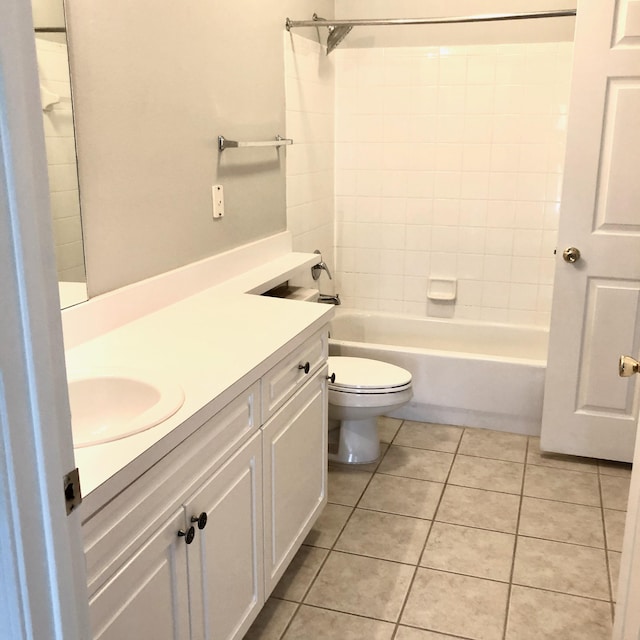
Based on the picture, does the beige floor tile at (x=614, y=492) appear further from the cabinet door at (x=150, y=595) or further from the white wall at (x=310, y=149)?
the cabinet door at (x=150, y=595)

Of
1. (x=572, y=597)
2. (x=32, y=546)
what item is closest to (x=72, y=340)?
(x=32, y=546)

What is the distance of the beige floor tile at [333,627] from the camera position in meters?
2.03

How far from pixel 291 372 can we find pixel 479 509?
1149mm

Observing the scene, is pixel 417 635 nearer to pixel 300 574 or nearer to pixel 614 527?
pixel 300 574

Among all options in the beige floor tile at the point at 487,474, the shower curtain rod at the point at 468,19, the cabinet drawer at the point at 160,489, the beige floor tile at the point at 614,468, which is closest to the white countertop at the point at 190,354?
the cabinet drawer at the point at 160,489

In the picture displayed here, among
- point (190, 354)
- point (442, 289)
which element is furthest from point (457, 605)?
point (442, 289)

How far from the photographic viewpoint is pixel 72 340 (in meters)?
1.87

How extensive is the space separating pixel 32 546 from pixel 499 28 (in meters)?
3.43

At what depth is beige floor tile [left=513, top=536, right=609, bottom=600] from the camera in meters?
2.25

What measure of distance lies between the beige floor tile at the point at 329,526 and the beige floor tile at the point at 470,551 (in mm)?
322

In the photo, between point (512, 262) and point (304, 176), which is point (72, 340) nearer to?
point (304, 176)

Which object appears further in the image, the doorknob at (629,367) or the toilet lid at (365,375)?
the toilet lid at (365,375)

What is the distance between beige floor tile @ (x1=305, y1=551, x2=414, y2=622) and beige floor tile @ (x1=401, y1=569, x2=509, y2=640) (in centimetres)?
5

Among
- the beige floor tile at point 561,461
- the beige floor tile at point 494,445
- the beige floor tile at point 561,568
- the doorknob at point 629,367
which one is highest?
the doorknob at point 629,367
